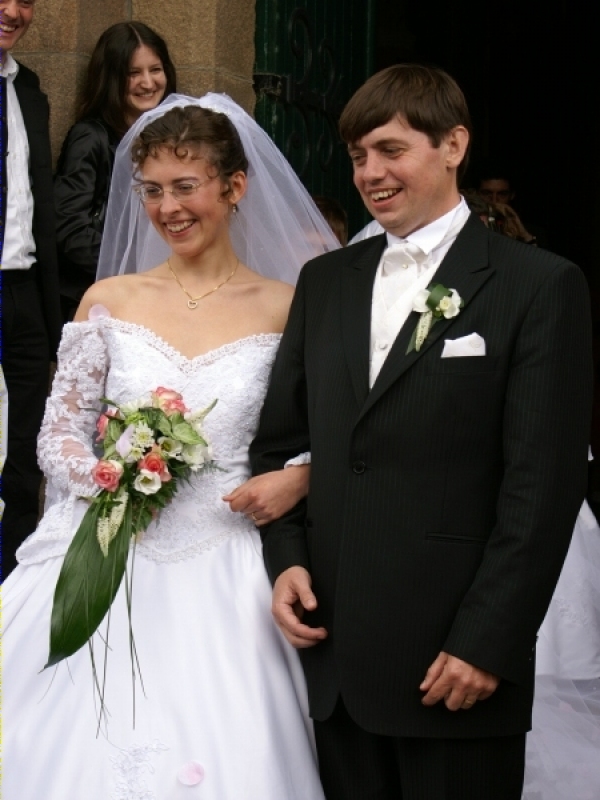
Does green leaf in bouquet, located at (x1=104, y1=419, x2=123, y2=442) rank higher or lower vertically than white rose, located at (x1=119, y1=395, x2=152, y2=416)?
lower

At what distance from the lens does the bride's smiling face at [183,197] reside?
117 inches

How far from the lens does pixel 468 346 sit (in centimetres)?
242

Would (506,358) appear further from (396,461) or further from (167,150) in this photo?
(167,150)

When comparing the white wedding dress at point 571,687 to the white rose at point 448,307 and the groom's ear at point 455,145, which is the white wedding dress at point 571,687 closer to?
the white rose at point 448,307

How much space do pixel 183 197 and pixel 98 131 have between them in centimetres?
142

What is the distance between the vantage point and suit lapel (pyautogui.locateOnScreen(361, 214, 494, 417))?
8.06 ft

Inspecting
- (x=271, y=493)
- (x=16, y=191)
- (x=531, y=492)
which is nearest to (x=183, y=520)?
(x=271, y=493)

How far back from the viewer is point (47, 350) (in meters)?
4.23

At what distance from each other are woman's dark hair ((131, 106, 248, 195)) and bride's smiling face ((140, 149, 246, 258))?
0.01 m

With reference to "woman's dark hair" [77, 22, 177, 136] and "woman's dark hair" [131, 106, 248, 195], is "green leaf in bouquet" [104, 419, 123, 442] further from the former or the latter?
"woman's dark hair" [77, 22, 177, 136]

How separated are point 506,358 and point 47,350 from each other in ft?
7.27

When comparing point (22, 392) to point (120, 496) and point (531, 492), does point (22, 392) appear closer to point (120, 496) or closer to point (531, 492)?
point (120, 496)

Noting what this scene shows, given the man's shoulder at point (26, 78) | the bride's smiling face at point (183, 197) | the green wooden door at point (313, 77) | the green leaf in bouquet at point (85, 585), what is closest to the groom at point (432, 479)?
the green leaf in bouquet at point (85, 585)

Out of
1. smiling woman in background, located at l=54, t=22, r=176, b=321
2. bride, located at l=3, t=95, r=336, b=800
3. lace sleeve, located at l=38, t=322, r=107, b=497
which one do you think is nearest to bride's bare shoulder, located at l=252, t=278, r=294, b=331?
bride, located at l=3, t=95, r=336, b=800
